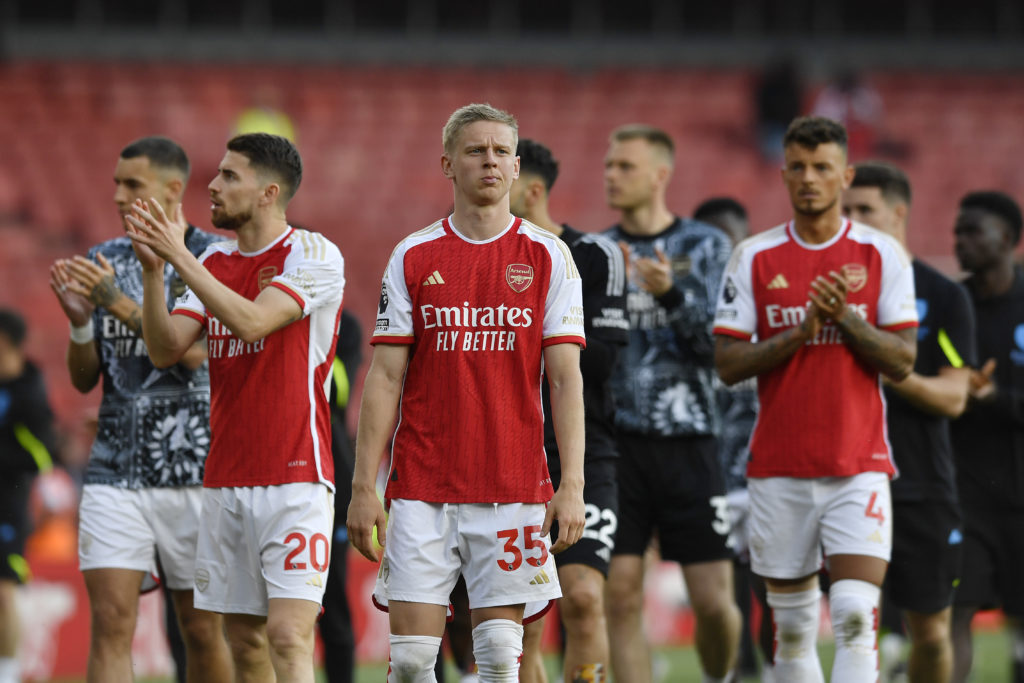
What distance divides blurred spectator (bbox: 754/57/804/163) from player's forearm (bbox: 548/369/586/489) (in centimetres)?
1939

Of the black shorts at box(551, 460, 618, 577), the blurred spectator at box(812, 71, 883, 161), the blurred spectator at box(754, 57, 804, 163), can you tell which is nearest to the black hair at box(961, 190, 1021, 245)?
the black shorts at box(551, 460, 618, 577)

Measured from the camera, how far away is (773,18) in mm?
26391

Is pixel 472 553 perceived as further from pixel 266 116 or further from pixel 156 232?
pixel 266 116

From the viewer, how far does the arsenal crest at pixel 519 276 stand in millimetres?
5113

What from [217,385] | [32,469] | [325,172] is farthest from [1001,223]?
[325,172]

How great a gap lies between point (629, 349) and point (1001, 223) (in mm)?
2376

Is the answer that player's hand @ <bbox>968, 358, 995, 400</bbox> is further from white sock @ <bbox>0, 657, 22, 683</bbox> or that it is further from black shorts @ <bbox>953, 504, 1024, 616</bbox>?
white sock @ <bbox>0, 657, 22, 683</bbox>

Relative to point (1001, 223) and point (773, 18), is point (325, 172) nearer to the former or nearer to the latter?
point (773, 18)

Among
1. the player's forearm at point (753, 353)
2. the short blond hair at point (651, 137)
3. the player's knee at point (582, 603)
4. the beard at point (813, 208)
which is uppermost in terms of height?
the short blond hair at point (651, 137)

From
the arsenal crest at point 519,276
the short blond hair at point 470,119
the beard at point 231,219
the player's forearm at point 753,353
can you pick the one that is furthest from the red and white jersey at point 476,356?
the player's forearm at point 753,353

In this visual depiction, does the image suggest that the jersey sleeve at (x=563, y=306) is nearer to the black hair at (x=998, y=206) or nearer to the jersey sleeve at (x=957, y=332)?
the jersey sleeve at (x=957, y=332)

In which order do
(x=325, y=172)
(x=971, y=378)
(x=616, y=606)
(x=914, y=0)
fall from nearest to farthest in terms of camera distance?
(x=616, y=606) → (x=971, y=378) → (x=325, y=172) → (x=914, y=0)

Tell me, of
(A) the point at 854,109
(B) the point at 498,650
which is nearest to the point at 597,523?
(B) the point at 498,650

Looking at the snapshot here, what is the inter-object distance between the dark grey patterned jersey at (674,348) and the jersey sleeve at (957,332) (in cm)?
114
